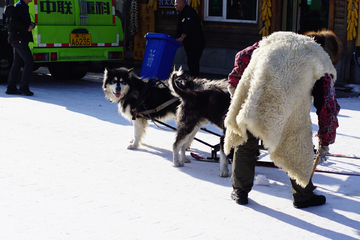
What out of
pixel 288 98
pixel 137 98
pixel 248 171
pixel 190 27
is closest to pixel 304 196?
pixel 248 171

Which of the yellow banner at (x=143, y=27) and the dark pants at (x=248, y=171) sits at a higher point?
the yellow banner at (x=143, y=27)

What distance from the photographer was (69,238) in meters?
3.38

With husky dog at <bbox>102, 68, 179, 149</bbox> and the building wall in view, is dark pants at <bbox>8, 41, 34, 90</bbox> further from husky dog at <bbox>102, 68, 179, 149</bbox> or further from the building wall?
the building wall

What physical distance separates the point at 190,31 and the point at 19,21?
3.47 m

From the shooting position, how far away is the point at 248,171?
401cm

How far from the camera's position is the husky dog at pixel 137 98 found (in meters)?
6.02

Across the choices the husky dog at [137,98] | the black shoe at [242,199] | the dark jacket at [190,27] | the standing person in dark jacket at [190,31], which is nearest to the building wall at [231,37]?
the standing person in dark jacket at [190,31]

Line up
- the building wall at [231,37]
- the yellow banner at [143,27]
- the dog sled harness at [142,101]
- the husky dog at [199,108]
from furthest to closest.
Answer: the yellow banner at [143,27] → the building wall at [231,37] → the dog sled harness at [142,101] → the husky dog at [199,108]

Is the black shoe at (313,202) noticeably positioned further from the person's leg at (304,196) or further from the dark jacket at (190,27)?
the dark jacket at (190,27)

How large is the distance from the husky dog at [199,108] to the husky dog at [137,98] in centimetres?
79

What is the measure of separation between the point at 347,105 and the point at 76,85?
20.8 ft

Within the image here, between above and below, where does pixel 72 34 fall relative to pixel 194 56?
above

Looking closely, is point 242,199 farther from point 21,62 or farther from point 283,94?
point 21,62

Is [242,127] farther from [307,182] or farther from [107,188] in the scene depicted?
[107,188]
